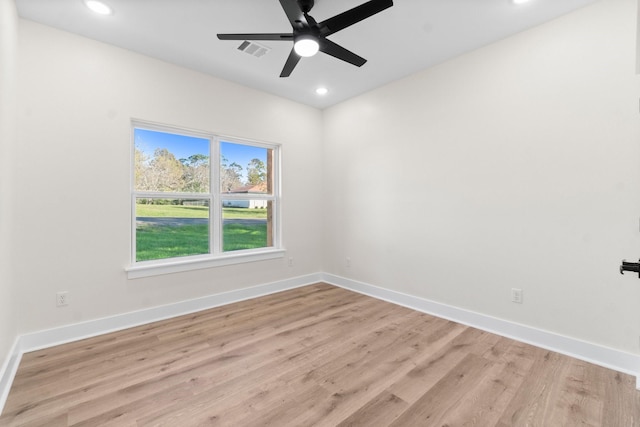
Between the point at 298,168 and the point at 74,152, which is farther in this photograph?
the point at 298,168

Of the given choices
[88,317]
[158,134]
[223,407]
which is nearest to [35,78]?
[158,134]

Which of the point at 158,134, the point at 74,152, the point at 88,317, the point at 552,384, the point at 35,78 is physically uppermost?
the point at 35,78

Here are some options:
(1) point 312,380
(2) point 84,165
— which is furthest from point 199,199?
(1) point 312,380

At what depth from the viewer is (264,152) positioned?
4.12 meters

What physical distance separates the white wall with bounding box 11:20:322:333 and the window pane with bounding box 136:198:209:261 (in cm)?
22

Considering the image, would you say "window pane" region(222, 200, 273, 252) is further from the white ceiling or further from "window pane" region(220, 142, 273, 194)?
the white ceiling

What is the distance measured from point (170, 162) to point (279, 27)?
1.91 metres

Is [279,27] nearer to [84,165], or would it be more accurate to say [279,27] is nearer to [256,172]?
[256,172]

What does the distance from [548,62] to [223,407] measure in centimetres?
362

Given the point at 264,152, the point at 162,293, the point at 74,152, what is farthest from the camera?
the point at 264,152

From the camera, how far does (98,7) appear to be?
2.24m

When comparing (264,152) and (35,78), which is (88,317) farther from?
(264,152)

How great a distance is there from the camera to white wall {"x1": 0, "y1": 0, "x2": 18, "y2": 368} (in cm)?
185

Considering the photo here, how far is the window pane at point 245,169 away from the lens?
3723mm
